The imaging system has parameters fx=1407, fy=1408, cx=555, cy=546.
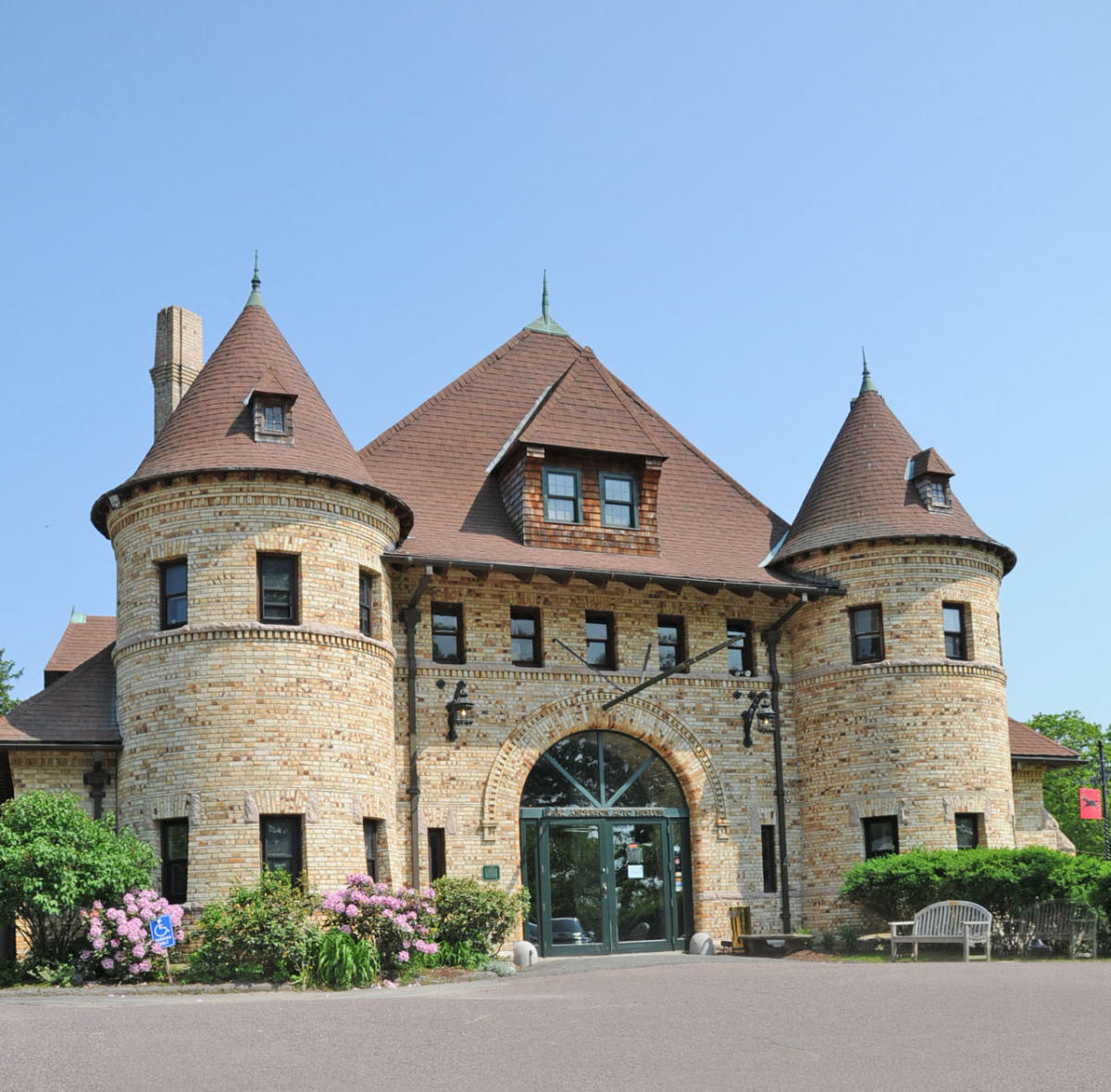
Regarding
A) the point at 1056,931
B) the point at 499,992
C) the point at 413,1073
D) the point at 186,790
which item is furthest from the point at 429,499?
the point at 413,1073

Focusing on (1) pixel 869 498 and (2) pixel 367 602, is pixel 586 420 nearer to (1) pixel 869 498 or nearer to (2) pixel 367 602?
(1) pixel 869 498

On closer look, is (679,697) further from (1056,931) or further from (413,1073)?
(413,1073)

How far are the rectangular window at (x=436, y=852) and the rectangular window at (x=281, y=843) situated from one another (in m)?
3.06

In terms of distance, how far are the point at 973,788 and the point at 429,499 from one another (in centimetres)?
1118

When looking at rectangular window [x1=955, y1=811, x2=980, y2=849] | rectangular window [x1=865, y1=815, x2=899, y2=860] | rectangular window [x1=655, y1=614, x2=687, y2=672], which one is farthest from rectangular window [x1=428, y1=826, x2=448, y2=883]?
rectangular window [x1=955, y1=811, x2=980, y2=849]

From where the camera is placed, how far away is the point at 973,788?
25.5 metres

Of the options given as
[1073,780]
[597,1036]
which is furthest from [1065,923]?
[1073,780]

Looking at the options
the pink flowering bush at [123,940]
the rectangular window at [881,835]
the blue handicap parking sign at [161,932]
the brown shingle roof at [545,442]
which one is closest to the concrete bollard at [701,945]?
the rectangular window at [881,835]

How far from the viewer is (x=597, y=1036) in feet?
40.7

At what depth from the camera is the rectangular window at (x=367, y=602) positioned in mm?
22938

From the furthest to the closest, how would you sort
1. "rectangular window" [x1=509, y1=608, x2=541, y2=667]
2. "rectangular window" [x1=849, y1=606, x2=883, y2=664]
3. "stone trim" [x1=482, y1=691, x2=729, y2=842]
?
1. "rectangular window" [x1=849, y1=606, x2=883, y2=664]
2. "rectangular window" [x1=509, y1=608, x2=541, y2=667]
3. "stone trim" [x1=482, y1=691, x2=729, y2=842]

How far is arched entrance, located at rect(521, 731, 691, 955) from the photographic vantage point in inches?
963

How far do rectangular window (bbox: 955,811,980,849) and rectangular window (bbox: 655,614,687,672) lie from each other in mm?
5781

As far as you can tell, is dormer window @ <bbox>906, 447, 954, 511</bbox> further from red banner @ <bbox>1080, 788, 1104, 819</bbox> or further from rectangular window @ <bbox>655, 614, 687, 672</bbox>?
red banner @ <bbox>1080, 788, 1104, 819</bbox>
